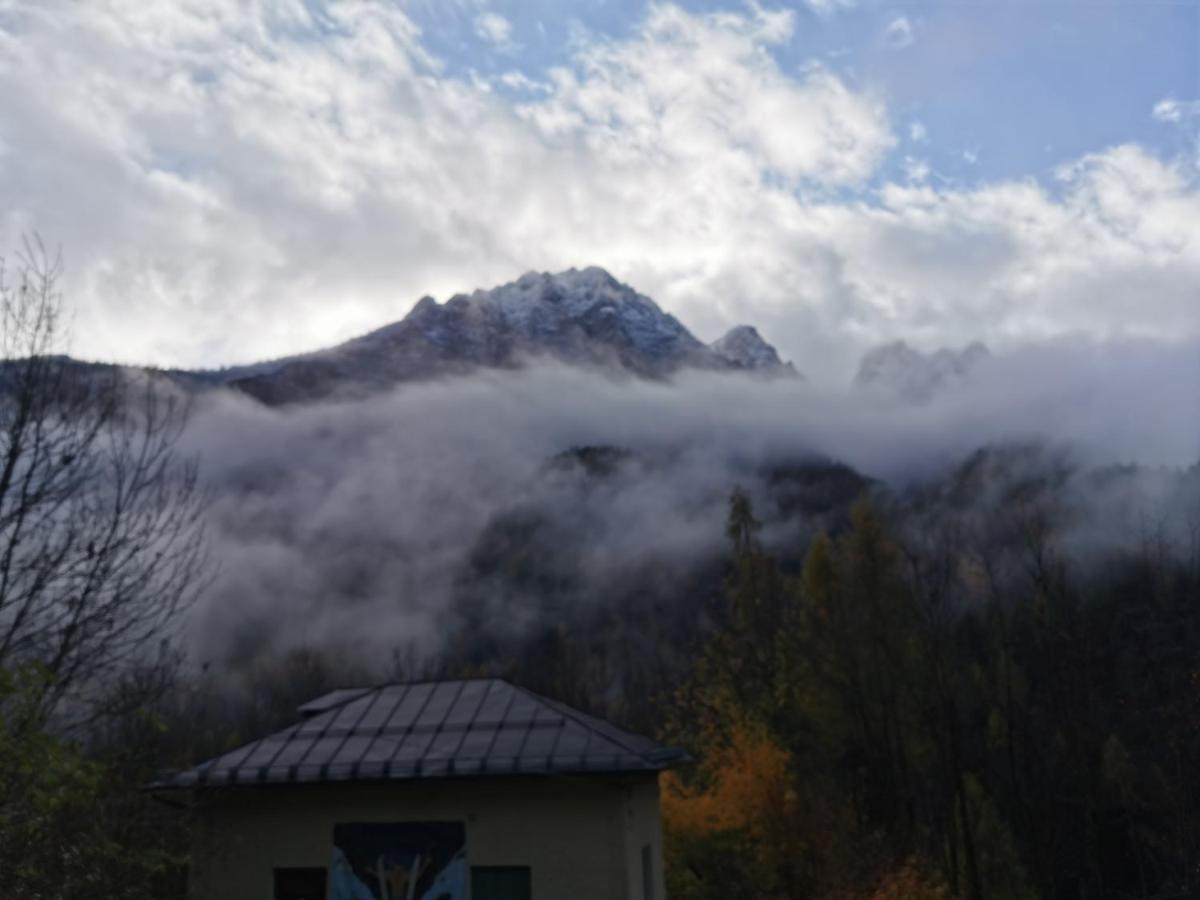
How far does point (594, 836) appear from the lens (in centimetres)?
1524

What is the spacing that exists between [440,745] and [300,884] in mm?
3137

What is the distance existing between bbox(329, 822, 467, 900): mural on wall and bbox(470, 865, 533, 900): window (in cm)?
19

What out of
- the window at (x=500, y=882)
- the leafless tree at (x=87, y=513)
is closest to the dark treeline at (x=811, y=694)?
the leafless tree at (x=87, y=513)

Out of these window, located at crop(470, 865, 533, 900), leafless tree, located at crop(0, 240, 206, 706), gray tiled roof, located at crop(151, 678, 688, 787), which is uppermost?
leafless tree, located at crop(0, 240, 206, 706)

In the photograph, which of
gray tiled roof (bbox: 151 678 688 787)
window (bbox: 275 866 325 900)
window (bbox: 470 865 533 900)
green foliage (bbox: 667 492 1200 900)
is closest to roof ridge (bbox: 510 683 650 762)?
gray tiled roof (bbox: 151 678 688 787)

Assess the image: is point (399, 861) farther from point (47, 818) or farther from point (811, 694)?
point (811, 694)

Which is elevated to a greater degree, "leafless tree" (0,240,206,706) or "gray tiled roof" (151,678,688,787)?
"leafless tree" (0,240,206,706)

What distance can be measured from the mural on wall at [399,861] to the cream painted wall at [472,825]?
16cm

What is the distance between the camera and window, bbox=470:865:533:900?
50.5ft

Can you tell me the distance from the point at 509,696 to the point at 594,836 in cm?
347

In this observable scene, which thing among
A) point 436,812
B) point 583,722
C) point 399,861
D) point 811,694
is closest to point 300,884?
point 399,861

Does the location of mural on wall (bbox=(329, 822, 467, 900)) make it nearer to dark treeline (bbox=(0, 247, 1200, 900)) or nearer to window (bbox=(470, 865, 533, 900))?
window (bbox=(470, 865, 533, 900))

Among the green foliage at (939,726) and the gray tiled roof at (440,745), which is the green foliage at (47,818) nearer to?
the gray tiled roof at (440,745)

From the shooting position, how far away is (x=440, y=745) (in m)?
16.4
